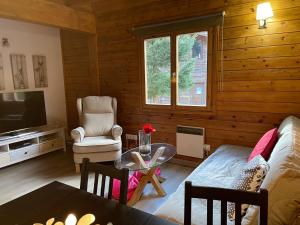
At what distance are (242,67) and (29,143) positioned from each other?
11.2 ft

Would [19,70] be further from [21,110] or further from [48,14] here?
[48,14]

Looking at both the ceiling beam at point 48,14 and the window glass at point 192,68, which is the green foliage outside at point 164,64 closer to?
the window glass at point 192,68

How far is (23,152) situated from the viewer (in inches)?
142

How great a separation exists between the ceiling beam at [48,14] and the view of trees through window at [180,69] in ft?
3.73

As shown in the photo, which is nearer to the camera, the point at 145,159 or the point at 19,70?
the point at 145,159

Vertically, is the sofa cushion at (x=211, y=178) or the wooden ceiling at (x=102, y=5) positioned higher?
the wooden ceiling at (x=102, y=5)

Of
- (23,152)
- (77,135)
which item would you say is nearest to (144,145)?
(77,135)

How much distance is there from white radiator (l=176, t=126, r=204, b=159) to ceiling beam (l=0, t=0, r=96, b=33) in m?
2.34

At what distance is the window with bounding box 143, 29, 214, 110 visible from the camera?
3.21 meters

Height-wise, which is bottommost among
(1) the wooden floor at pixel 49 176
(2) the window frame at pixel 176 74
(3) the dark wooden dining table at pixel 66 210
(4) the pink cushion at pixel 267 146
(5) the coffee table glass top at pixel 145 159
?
(1) the wooden floor at pixel 49 176

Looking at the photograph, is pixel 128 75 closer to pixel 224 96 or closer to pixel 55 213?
pixel 224 96

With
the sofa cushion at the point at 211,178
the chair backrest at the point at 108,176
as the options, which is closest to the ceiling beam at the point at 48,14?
the chair backrest at the point at 108,176

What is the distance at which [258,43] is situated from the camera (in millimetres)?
2797

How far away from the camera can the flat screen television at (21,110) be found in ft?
11.6
